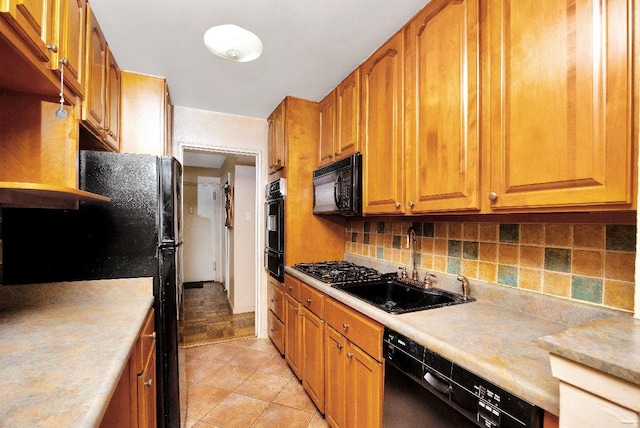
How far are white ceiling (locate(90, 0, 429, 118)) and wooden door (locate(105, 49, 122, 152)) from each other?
9cm

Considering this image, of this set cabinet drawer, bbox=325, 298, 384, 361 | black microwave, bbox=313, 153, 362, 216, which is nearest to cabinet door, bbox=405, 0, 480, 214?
black microwave, bbox=313, 153, 362, 216

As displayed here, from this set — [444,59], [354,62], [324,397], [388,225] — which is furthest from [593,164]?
[324,397]

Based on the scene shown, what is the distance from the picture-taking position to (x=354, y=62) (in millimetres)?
2037

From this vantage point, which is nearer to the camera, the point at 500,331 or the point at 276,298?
Answer: the point at 500,331

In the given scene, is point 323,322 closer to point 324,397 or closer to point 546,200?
point 324,397

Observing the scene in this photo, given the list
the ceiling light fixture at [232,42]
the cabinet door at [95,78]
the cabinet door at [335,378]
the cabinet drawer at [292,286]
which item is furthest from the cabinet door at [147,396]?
the ceiling light fixture at [232,42]

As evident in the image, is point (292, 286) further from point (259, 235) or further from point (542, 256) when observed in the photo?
point (542, 256)

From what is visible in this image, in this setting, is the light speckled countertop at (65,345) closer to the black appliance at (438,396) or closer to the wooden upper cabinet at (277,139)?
the black appliance at (438,396)

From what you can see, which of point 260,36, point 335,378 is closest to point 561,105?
point 260,36

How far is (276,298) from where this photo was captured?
281 cm

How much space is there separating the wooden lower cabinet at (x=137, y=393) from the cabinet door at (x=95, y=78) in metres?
1.04

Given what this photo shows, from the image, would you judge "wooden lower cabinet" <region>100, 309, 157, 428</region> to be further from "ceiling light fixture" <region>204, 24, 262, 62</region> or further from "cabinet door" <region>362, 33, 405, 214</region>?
"ceiling light fixture" <region>204, 24, 262, 62</region>

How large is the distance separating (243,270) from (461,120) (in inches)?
133

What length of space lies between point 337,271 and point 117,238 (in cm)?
139
